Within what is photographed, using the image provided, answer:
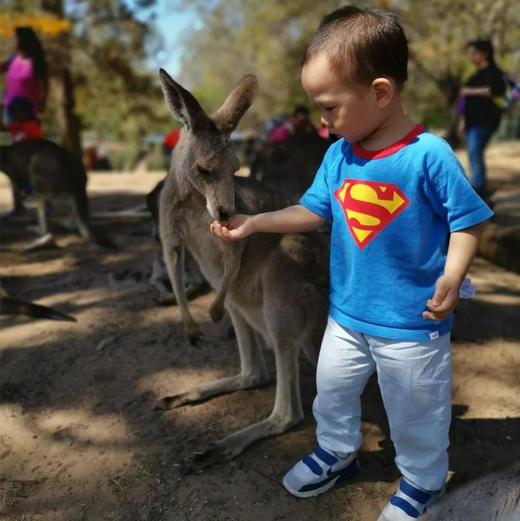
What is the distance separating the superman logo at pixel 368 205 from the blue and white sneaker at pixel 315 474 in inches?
24.9

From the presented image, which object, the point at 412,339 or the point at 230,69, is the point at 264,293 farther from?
the point at 230,69

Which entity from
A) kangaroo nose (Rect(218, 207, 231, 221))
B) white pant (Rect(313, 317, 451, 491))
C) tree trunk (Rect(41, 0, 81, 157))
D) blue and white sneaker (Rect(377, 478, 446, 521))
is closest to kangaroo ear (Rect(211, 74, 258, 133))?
kangaroo nose (Rect(218, 207, 231, 221))

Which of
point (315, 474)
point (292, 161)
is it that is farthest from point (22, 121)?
point (315, 474)

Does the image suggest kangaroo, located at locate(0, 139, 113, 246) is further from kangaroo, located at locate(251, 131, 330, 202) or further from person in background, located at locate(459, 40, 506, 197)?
person in background, located at locate(459, 40, 506, 197)

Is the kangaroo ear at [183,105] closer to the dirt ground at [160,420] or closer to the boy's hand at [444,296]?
the boy's hand at [444,296]

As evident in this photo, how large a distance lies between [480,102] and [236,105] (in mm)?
3639

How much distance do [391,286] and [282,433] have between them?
0.77 meters

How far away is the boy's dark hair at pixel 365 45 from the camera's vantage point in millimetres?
1153

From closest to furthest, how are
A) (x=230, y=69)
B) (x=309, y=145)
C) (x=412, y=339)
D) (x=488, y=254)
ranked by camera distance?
(x=412, y=339)
(x=488, y=254)
(x=309, y=145)
(x=230, y=69)

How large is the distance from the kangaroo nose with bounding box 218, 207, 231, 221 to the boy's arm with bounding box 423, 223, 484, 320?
54 cm

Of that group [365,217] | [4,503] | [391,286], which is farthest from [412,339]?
[4,503]

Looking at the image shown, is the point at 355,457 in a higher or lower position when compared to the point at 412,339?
lower

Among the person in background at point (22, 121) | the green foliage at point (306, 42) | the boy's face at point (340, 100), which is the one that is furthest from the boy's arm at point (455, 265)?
the person in background at point (22, 121)

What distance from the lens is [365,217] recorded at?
1.29 m
